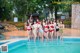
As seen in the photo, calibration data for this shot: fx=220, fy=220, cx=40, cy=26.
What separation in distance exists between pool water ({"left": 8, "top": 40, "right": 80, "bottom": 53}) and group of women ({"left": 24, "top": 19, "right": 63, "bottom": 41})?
530 mm

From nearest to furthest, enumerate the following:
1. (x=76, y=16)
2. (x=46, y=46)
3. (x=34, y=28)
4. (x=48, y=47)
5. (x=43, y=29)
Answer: (x=48, y=47) < (x=46, y=46) < (x=34, y=28) < (x=43, y=29) < (x=76, y=16)

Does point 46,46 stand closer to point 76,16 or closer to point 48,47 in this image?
point 48,47

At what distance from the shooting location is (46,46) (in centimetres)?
1322

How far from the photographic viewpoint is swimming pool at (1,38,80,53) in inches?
458

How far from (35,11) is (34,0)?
246 cm

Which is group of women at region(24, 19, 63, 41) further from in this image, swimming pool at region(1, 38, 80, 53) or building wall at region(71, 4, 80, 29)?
building wall at region(71, 4, 80, 29)

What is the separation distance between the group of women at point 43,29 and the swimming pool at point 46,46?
456 mm

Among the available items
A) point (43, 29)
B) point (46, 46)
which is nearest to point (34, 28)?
point (43, 29)

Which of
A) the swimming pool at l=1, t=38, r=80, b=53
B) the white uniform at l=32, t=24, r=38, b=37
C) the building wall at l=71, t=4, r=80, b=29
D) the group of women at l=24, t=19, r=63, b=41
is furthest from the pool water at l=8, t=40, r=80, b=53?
the building wall at l=71, t=4, r=80, b=29

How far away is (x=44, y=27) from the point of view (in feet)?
47.9

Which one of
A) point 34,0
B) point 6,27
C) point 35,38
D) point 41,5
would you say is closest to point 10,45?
point 35,38

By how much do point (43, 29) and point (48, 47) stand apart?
2.16m

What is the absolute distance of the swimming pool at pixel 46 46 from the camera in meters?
11.6

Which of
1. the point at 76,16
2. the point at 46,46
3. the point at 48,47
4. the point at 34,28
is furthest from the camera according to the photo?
the point at 76,16
